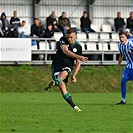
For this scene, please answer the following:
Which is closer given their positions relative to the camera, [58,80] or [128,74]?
[58,80]

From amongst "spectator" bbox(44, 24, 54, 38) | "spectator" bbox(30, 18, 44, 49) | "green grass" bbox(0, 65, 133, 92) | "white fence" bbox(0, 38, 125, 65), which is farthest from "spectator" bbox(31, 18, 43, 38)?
"green grass" bbox(0, 65, 133, 92)

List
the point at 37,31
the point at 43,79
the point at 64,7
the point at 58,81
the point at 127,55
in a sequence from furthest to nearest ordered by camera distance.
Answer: the point at 64,7 < the point at 37,31 < the point at 43,79 < the point at 127,55 < the point at 58,81

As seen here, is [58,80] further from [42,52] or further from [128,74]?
[42,52]

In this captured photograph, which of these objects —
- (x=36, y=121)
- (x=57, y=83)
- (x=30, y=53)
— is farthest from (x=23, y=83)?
(x=36, y=121)

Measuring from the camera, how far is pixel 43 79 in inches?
1183

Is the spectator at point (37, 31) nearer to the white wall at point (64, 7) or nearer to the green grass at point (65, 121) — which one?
the white wall at point (64, 7)

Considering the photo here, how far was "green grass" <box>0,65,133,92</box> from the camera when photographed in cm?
2948

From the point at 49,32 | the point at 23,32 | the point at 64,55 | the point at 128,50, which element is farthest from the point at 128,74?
the point at 49,32

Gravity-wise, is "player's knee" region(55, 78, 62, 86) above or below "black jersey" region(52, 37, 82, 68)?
below

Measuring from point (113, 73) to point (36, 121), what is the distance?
61.2 ft

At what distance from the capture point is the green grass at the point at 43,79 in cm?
2948

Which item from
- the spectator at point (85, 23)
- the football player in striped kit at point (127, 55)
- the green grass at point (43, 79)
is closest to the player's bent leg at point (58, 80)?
the football player in striped kit at point (127, 55)

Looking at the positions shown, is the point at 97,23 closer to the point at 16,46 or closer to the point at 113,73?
the point at 113,73

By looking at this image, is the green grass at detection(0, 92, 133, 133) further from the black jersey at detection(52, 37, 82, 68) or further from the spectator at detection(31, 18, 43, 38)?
the spectator at detection(31, 18, 43, 38)
